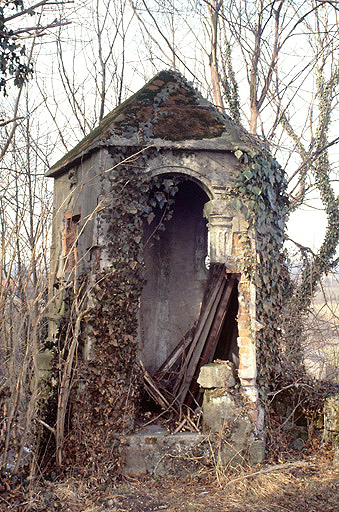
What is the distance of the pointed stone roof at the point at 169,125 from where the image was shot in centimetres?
615

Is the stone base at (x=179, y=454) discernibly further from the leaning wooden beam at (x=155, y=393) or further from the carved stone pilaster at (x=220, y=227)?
the carved stone pilaster at (x=220, y=227)

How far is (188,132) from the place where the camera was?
20.7 feet

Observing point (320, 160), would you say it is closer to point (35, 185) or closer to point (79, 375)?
point (35, 185)

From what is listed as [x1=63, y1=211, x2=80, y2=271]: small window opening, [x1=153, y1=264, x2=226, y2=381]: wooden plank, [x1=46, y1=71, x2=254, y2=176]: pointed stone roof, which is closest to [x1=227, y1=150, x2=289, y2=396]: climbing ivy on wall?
[x1=46, y1=71, x2=254, y2=176]: pointed stone roof

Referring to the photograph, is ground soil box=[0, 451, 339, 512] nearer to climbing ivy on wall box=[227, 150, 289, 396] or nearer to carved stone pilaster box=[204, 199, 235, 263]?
climbing ivy on wall box=[227, 150, 289, 396]

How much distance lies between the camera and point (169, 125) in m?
6.37

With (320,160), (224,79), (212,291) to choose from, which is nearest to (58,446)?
(212,291)

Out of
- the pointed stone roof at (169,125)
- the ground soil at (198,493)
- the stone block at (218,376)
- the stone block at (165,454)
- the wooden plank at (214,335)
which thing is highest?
the pointed stone roof at (169,125)

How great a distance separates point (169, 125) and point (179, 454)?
4031mm

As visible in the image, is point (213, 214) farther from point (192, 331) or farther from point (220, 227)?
point (192, 331)

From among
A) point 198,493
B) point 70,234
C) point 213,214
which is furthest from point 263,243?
point 198,493

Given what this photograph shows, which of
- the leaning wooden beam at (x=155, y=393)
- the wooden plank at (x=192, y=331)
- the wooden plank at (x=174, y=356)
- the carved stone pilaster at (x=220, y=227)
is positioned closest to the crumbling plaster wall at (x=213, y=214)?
the carved stone pilaster at (x=220, y=227)

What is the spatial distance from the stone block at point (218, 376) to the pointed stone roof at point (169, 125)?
2705mm

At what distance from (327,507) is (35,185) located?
1117cm
